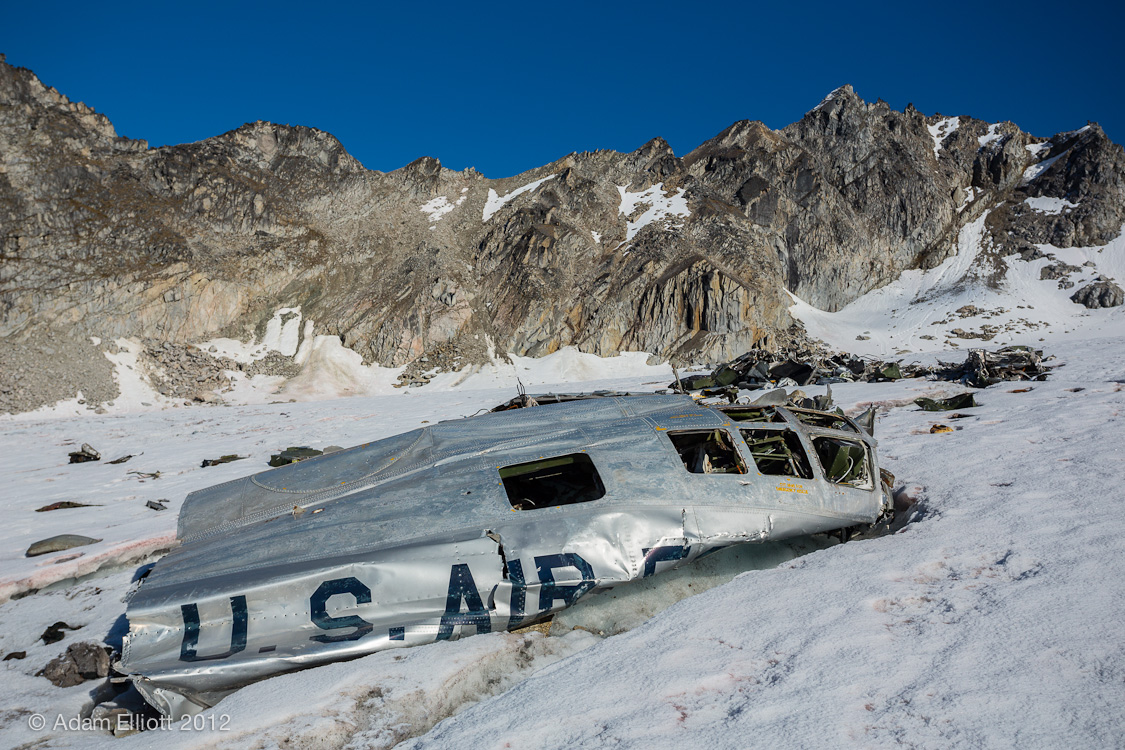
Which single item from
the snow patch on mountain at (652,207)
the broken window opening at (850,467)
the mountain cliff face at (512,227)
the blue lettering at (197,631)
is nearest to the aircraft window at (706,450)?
the broken window opening at (850,467)

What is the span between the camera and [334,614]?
511 cm

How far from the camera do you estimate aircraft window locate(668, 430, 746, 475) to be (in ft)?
23.7

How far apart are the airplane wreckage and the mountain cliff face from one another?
126 feet

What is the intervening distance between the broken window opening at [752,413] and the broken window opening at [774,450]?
22 cm

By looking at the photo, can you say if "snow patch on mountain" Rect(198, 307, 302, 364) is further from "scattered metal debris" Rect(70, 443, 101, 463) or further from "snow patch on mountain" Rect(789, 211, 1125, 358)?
"snow patch on mountain" Rect(789, 211, 1125, 358)

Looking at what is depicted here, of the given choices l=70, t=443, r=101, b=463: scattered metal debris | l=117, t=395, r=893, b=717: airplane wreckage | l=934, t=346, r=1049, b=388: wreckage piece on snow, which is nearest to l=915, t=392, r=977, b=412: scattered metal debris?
l=934, t=346, r=1049, b=388: wreckage piece on snow

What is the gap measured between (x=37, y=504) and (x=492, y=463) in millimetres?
10591

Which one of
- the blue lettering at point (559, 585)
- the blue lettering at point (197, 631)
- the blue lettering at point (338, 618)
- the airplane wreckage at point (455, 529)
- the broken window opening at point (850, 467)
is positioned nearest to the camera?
the blue lettering at point (197, 631)

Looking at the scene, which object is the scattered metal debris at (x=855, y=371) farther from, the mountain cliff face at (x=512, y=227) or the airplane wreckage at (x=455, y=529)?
the mountain cliff face at (x=512, y=227)

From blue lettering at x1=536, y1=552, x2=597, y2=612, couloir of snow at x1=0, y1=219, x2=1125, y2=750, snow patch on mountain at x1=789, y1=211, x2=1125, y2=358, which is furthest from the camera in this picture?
snow patch on mountain at x1=789, y1=211, x2=1125, y2=358

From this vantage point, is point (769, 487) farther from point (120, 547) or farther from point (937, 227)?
point (937, 227)

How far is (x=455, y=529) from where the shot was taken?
5.76m

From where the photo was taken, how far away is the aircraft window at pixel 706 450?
7.23 m

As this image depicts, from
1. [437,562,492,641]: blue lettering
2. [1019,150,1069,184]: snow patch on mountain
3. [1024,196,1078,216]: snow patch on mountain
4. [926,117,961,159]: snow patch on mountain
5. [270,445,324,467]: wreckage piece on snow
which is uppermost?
[926,117,961,159]: snow patch on mountain
